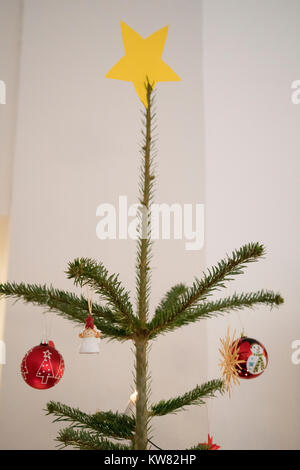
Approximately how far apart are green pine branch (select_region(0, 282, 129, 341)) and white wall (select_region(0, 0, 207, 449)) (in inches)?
35.3

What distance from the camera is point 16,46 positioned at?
74.1 inches

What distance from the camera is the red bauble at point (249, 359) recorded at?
881mm

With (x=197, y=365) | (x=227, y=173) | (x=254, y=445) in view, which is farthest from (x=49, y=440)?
(x=227, y=173)

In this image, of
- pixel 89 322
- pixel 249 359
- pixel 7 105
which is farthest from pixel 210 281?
pixel 7 105

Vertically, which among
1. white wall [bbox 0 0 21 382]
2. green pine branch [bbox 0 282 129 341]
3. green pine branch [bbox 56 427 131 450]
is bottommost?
green pine branch [bbox 56 427 131 450]

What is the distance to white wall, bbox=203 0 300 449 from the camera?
1.59m

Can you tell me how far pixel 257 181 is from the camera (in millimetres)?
1843

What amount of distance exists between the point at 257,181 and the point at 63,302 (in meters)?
1.35

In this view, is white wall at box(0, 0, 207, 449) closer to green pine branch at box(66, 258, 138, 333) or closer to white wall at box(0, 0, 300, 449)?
white wall at box(0, 0, 300, 449)

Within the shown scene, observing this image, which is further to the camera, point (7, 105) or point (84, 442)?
point (7, 105)

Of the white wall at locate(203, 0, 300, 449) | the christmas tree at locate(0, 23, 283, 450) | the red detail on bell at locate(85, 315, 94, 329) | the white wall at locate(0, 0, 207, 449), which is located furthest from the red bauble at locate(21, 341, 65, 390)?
the white wall at locate(203, 0, 300, 449)

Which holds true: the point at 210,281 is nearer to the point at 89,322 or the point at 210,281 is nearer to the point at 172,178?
the point at 89,322
